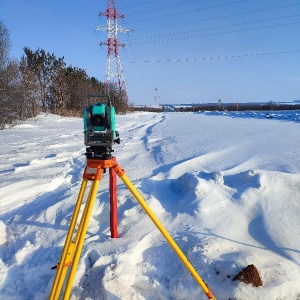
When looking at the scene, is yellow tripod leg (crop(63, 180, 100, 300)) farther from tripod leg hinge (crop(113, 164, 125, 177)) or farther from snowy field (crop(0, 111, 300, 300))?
snowy field (crop(0, 111, 300, 300))

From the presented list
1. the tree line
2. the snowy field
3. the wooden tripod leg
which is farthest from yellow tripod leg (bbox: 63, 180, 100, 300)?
the tree line

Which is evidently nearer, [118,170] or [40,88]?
[118,170]

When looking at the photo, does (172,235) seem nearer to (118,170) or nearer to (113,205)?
(113,205)

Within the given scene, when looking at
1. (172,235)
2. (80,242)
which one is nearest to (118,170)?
(80,242)

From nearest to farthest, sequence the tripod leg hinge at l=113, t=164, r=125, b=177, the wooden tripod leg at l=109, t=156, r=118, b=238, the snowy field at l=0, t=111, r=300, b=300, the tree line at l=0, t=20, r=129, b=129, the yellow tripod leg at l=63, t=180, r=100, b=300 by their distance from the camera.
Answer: the yellow tripod leg at l=63, t=180, r=100, b=300
the tripod leg hinge at l=113, t=164, r=125, b=177
the snowy field at l=0, t=111, r=300, b=300
the wooden tripod leg at l=109, t=156, r=118, b=238
the tree line at l=0, t=20, r=129, b=129

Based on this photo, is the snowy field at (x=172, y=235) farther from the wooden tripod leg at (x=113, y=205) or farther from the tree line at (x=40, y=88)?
the tree line at (x=40, y=88)

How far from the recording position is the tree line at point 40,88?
12.8 metres

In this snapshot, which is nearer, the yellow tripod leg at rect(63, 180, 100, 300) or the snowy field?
the yellow tripod leg at rect(63, 180, 100, 300)

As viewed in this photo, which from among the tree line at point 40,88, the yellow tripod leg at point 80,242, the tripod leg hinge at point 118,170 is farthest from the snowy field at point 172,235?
the tree line at point 40,88

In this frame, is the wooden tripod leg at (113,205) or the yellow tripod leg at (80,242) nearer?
the yellow tripod leg at (80,242)

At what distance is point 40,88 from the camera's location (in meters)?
19.6

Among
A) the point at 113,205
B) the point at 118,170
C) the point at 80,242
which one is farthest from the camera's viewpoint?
the point at 113,205

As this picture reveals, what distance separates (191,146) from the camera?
6086mm

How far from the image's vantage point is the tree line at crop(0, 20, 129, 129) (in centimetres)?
1284
